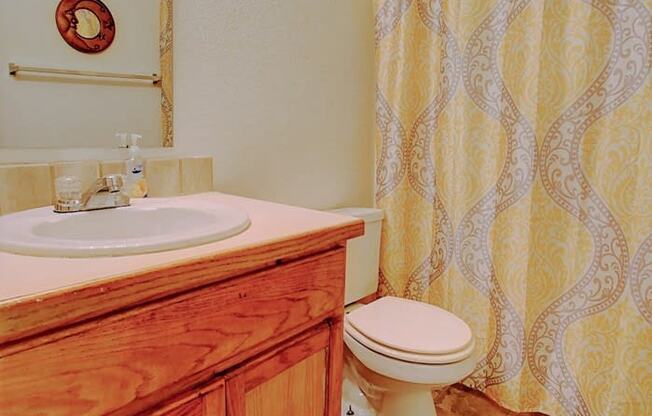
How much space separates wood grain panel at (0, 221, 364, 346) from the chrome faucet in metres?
0.39

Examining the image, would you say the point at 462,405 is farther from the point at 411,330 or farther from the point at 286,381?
the point at 286,381

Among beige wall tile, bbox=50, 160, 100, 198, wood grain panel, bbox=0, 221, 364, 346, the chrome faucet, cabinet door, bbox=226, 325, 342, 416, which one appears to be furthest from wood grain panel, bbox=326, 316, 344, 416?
beige wall tile, bbox=50, 160, 100, 198

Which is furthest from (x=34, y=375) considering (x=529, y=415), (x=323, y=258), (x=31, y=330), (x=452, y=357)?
(x=529, y=415)

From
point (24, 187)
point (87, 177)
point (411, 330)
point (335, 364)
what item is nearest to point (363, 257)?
point (411, 330)

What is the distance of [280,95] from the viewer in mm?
1414

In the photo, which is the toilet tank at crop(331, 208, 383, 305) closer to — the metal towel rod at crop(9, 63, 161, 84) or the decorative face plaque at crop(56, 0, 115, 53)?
the metal towel rod at crop(9, 63, 161, 84)

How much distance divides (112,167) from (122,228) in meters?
0.18

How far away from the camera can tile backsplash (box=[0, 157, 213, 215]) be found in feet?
2.81

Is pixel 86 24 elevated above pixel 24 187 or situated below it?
above

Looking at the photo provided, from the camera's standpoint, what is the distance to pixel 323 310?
0.83 meters

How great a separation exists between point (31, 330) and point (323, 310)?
49cm

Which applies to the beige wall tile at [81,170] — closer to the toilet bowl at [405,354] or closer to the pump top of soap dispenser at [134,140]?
the pump top of soap dispenser at [134,140]

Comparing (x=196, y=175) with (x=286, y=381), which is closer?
(x=286, y=381)

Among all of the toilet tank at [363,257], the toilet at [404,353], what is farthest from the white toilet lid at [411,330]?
the toilet tank at [363,257]
